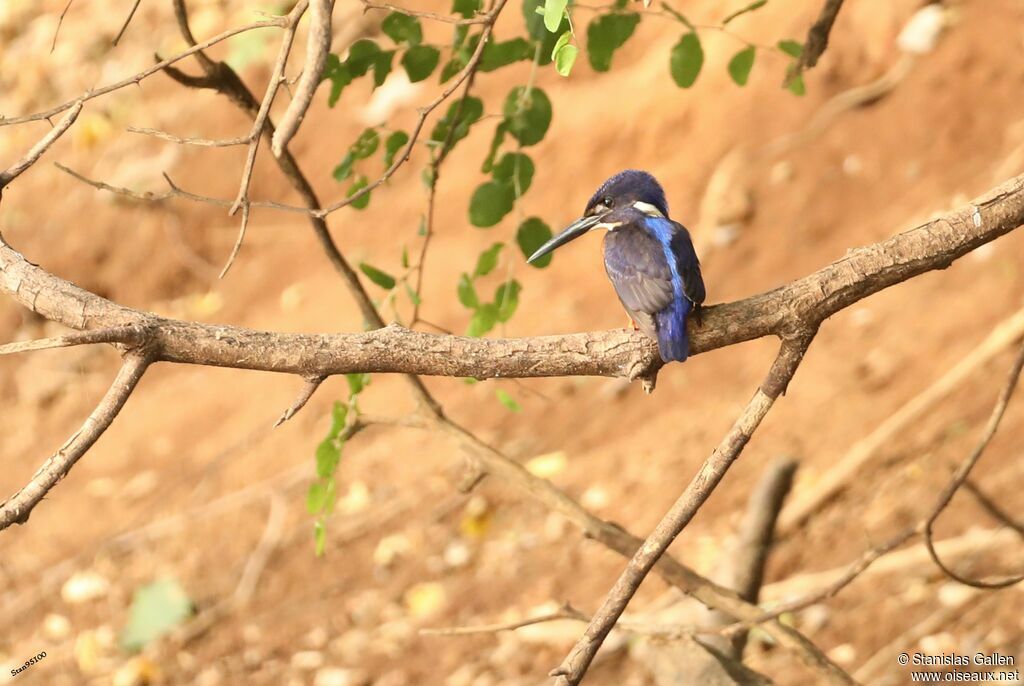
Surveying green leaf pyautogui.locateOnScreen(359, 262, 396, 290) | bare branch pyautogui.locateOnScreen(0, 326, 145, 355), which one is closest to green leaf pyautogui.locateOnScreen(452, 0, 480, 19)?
green leaf pyautogui.locateOnScreen(359, 262, 396, 290)

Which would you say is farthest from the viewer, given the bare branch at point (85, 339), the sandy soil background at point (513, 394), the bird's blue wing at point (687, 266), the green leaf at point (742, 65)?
the sandy soil background at point (513, 394)

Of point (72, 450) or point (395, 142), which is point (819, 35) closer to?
point (395, 142)

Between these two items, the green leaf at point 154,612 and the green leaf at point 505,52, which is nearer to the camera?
the green leaf at point 505,52

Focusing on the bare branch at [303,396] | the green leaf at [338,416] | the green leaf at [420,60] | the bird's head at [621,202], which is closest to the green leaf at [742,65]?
the bird's head at [621,202]

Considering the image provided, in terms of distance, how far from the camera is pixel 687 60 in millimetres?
2705

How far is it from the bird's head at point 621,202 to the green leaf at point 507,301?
18 cm

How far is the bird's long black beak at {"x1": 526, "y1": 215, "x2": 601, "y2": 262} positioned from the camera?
2549mm

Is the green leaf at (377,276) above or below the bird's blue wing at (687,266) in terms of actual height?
above

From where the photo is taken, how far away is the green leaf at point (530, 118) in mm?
2639

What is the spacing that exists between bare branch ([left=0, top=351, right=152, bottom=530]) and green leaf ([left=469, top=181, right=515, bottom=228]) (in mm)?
1105

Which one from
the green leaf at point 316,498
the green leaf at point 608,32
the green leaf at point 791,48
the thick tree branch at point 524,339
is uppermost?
the green leaf at point 791,48

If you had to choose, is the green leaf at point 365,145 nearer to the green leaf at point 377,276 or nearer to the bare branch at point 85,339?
the green leaf at point 377,276

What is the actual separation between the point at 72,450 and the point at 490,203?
126cm

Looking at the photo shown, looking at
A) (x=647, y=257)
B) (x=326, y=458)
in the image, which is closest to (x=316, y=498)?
(x=326, y=458)
